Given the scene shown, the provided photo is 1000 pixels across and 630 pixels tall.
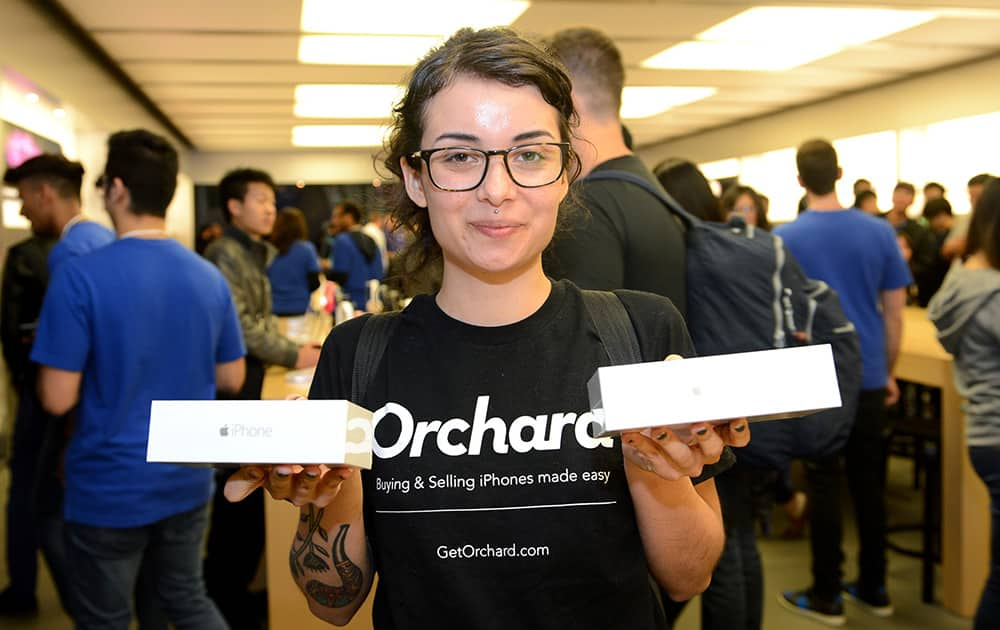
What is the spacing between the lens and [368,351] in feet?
3.54

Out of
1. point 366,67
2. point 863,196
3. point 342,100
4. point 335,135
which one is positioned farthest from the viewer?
point 335,135

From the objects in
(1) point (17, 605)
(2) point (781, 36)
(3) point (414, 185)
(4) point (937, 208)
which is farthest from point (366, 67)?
(3) point (414, 185)

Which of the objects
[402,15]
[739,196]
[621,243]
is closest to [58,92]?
[402,15]

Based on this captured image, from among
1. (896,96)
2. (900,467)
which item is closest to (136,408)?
(900,467)

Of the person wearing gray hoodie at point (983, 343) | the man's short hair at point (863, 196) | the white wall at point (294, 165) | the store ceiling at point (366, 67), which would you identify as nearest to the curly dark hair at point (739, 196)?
the man's short hair at point (863, 196)

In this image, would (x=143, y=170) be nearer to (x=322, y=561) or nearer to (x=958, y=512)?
(x=322, y=561)

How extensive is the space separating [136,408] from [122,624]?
0.53 meters

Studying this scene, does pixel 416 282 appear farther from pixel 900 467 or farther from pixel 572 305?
pixel 900 467

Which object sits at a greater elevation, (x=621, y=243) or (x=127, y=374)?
(x=621, y=243)

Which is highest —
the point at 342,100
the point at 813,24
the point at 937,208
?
the point at 342,100

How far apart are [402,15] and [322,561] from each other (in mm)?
5481

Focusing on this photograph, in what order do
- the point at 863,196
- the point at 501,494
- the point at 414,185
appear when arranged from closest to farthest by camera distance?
the point at 501,494 → the point at 414,185 → the point at 863,196

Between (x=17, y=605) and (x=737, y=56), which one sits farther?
(x=737, y=56)

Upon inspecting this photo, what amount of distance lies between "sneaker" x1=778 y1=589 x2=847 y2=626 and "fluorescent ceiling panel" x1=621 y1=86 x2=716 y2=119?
21.0 ft
